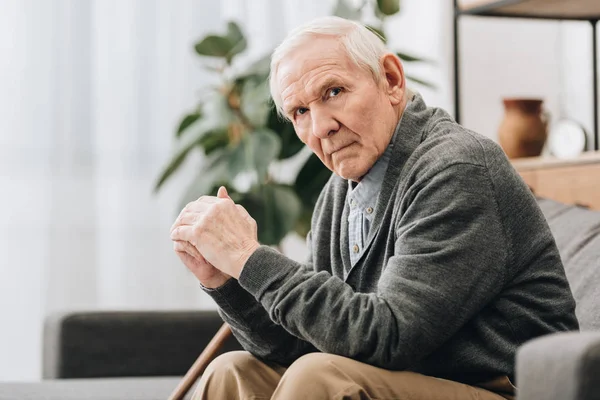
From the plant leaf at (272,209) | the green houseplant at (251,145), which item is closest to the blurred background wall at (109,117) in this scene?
the green houseplant at (251,145)

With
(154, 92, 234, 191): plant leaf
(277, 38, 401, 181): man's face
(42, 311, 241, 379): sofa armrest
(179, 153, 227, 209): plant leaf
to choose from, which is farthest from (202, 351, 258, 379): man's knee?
(154, 92, 234, 191): plant leaf

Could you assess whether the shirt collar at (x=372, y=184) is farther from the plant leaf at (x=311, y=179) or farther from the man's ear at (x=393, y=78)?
the plant leaf at (x=311, y=179)

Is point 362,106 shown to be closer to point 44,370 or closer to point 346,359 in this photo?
point 346,359

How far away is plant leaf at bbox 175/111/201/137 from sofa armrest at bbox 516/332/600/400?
7.39ft

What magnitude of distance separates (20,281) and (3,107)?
637 mm

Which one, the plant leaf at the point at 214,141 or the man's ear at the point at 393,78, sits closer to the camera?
the man's ear at the point at 393,78

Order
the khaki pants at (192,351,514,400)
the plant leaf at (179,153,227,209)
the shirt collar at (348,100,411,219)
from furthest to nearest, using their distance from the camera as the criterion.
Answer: the plant leaf at (179,153,227,209) < the shirt collar at (348,100,411,219) < the khaki pants at (192,351,514,400)

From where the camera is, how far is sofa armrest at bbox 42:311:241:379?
7.48 feet

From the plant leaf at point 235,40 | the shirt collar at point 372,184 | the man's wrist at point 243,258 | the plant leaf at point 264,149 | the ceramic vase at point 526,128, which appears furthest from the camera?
the plant leaf at point 235,40

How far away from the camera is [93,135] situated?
3334 millimetres

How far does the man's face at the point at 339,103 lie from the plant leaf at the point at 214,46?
4.79 feet

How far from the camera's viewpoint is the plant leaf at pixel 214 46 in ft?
9.55

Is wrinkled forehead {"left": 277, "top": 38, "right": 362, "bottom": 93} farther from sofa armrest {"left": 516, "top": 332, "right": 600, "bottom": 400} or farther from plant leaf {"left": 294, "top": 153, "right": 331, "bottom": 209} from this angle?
plant leaf {"left": 294, "top": 153, "right": 331, "bottom": 209}

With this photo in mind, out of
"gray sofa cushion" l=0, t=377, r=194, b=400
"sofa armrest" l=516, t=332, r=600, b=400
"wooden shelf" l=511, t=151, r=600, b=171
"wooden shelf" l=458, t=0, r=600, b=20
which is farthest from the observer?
"wooden shelf" l=458, t=0, r=600, b=20
